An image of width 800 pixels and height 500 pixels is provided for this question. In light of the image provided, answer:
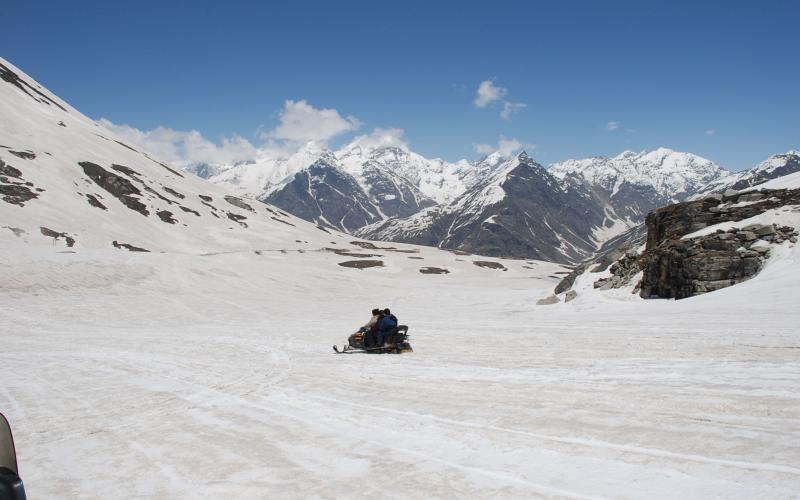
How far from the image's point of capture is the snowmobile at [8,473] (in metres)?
2.59

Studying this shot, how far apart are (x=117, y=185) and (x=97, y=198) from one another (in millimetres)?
12087

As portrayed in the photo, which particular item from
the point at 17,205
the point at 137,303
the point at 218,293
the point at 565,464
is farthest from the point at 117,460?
the point at 17,205

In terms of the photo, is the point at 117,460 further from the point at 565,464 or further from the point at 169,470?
the point at 565,464

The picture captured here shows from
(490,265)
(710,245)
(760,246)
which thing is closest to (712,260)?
(710,245)

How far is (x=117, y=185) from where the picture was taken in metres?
107

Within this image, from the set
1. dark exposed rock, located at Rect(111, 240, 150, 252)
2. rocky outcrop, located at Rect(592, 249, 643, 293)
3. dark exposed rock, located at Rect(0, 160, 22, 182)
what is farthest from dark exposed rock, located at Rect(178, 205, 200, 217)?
rocky outcrop, located at Rect(592, 249, 643, 293)

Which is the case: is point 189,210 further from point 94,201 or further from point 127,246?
point 127,246

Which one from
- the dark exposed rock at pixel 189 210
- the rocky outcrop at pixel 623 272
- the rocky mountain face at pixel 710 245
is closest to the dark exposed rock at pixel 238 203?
the dark exposed rock at pixel 189 210

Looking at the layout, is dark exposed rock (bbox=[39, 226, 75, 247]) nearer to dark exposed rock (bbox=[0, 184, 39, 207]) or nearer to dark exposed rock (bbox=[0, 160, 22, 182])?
dark exposed rock (bbox=[0, 184, 39, 207])

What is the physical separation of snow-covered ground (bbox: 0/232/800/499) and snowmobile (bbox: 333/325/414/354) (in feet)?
2.25

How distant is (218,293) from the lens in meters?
43.0

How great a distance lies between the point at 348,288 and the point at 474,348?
135 ft

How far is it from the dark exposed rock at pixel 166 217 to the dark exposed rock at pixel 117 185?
110 inches

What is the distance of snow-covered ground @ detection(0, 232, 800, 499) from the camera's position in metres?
5.37
